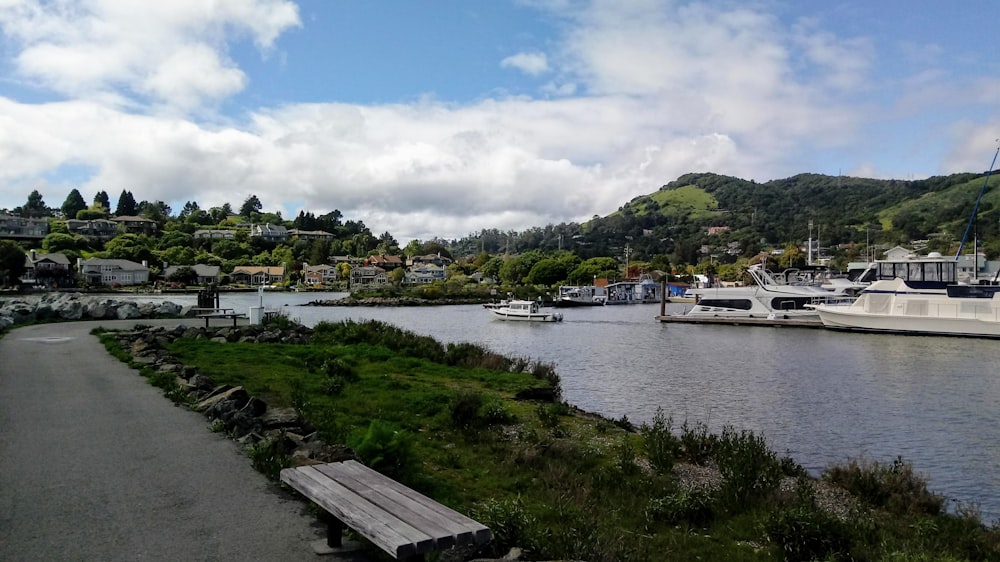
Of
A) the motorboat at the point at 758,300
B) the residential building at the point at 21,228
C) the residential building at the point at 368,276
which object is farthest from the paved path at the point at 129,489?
the residential building at the point at 21,228

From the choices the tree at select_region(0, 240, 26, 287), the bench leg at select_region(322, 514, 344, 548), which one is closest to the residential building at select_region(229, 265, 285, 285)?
the tree at select_region(0, 240, 26, 287)

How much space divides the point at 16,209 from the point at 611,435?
233 metres

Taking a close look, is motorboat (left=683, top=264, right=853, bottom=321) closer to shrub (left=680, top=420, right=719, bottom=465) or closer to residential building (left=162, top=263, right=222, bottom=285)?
shrub (left=680, top=420, right=719, bottom=465)

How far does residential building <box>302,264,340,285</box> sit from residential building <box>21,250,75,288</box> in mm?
53964

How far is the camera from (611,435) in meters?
14.4

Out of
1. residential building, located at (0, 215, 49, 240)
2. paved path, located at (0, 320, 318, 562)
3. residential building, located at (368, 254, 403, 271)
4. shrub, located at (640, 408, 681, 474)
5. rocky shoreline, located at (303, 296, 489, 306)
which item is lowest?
rocky shoreline, located at (303, 296, 489, 306)

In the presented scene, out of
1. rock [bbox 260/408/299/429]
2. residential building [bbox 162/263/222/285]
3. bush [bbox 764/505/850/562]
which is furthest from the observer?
residential building [bbox 162/263/222/285]

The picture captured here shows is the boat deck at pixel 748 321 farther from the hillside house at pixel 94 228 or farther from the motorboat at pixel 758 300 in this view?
the hillside house at pixel 94 228

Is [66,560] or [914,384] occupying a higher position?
[66,560]

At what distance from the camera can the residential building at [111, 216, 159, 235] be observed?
584 ft

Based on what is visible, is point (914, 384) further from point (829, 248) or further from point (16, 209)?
point (16, 209)

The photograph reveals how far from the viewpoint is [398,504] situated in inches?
→ 224

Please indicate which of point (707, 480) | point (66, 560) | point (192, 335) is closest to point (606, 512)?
point (707, 480)

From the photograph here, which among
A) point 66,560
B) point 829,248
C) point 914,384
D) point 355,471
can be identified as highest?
point 829,248
